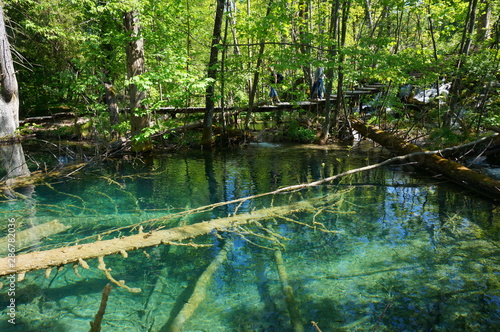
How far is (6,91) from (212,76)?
6959 mm

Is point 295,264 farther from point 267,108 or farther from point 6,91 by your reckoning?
point 267,108

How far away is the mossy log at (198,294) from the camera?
332 cm

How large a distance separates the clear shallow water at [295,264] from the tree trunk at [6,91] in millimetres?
2247

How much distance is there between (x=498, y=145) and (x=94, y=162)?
13.0 m

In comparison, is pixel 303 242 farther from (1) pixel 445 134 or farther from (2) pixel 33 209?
(1) pixel 445 134

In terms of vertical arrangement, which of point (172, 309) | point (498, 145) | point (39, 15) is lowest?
point (172, 309)

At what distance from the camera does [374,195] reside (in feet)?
25.1

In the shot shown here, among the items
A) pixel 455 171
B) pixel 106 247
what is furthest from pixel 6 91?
pixel 455 171

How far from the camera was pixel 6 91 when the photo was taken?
875cm

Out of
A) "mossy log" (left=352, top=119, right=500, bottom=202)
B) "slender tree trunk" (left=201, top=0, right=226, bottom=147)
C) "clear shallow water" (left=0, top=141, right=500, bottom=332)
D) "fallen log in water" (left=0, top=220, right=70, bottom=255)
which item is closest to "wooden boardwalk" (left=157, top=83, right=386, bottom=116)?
"slender tree trunk" (left=201, top=0, right=226, bottom=147)

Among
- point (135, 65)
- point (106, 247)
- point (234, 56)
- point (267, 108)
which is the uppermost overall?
point (234, 56)

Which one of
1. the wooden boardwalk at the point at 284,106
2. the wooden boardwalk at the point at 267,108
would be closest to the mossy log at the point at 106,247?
the wooden boardwalk at the point at 267,108

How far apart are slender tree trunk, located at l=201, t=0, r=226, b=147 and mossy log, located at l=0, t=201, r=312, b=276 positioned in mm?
7449

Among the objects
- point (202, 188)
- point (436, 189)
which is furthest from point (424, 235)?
point (202, 188)
